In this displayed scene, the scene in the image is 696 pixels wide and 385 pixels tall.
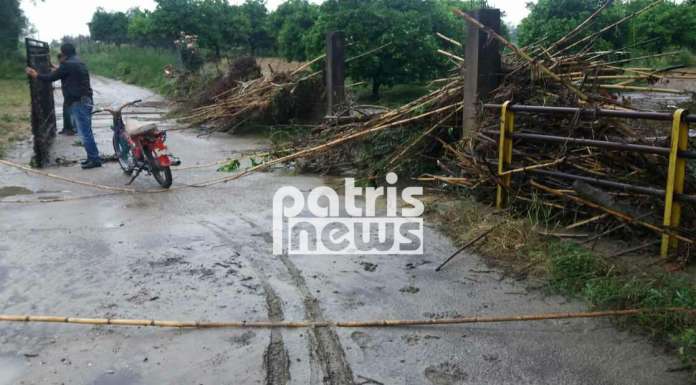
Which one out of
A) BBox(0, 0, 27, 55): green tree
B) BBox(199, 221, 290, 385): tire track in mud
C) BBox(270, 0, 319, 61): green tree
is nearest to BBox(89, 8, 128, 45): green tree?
BBox(0, 0, 27, 55): green tree

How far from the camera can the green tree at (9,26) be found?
38062 mm

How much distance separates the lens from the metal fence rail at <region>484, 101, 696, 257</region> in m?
4.96

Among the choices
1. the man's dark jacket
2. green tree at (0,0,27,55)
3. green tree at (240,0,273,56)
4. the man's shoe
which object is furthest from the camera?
green tree at (240,0,273,56)

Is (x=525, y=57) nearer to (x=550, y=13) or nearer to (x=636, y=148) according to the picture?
(x=636, y=148)

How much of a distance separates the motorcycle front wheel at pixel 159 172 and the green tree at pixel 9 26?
112ft

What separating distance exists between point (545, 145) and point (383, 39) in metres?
10.4

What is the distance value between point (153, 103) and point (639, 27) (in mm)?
16528

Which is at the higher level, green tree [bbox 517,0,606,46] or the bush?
green tree [bbox 517,0,606,46]

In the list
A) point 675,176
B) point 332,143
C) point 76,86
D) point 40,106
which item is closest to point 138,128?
point 76,86

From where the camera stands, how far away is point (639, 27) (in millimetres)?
19438

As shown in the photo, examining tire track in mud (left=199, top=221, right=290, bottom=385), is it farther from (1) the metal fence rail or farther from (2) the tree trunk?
(2) the tree trunk

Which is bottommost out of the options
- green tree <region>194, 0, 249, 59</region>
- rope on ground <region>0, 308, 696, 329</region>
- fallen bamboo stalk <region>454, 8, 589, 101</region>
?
rope on ground <region>0, 308, 696, 329</region>

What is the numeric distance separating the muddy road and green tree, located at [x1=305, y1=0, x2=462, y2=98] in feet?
33.0

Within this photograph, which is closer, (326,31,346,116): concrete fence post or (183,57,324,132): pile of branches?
(326,31,346,116): concrete fence post
